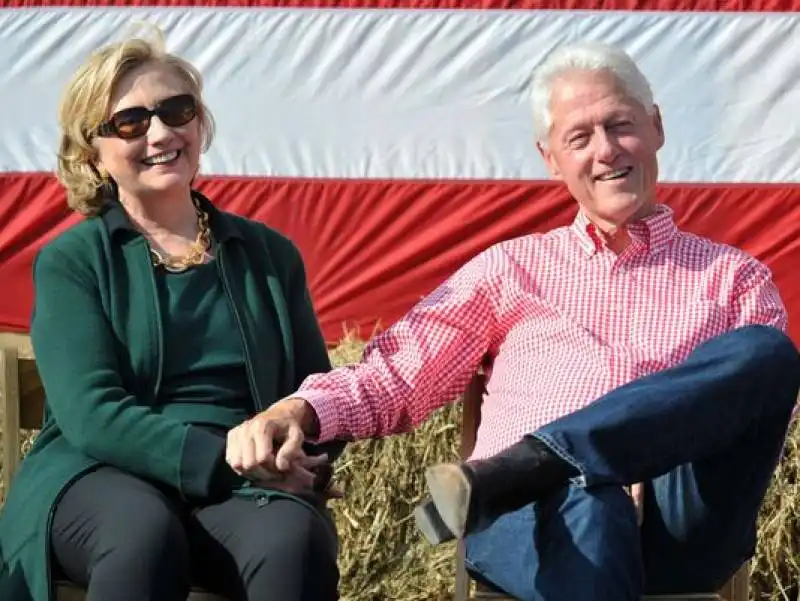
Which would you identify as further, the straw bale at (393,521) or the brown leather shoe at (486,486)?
the straw bale at (393,521)

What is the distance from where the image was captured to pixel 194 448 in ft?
8.29

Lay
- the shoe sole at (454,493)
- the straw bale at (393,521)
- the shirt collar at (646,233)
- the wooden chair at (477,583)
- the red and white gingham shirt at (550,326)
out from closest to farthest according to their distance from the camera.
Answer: the shoe sole at (454,493)
the wooden chair at (477,583)
the red and white gingham shirt at (550,326)
the shirt collar at (646,233)
the straw bale at (393,521)

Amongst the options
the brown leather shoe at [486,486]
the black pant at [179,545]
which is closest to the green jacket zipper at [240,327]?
the black pant at [179,545]

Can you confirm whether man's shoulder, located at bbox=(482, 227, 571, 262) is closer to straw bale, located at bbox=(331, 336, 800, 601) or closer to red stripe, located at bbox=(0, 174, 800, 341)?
straw bale, located at bbox=(331, 336, 800, 601)

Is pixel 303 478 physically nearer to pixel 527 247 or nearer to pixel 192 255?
pixel 192 255

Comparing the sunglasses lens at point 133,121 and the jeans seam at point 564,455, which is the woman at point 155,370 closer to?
the sunglasses lens at point 133,121

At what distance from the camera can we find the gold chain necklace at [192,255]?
2768 mm

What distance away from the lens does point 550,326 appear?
109 inches

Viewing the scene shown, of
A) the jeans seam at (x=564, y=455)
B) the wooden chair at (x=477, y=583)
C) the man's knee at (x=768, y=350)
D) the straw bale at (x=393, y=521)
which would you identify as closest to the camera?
the jeans seam at (x=564, y=455)

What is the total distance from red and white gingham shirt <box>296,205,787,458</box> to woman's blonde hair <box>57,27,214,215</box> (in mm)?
585

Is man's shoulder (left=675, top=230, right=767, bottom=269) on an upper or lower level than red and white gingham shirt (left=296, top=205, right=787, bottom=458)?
upper

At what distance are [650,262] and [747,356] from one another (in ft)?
1.42

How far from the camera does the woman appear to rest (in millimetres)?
2438

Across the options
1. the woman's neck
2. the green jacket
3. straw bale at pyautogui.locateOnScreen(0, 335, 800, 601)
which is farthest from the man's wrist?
straw bale at pyautogui.locateOnScreen(0, 335, 800, 601)
